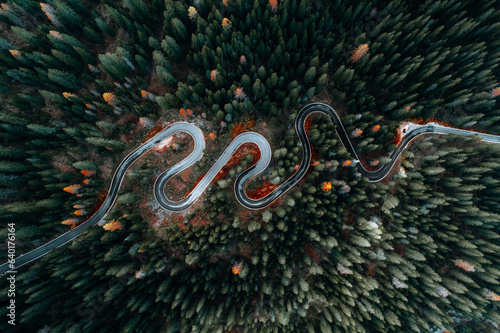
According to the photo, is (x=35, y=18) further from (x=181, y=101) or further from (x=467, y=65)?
(x=467, y=65)

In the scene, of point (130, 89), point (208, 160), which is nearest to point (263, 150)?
point (208, 160)

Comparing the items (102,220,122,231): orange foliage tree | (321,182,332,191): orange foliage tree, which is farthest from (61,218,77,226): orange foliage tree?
(321,182,332,191): orange foliage tree

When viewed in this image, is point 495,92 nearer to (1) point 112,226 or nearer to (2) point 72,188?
(1) point 112,226

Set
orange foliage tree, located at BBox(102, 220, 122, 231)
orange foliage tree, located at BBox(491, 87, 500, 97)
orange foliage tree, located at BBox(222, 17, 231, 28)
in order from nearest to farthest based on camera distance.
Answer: orange foliage tree, located at BBox(102, 220, 122, 231), orange foliage tree, located at BBox(222, 17, 231, 28), orange foliage tree, located at BBox(491, 87, 500, 97)

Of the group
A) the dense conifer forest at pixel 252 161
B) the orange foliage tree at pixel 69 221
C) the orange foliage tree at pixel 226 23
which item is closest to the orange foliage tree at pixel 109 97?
the dense conifer forest at pixel 252 161

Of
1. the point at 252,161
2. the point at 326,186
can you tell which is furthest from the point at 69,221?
the point at 326,186

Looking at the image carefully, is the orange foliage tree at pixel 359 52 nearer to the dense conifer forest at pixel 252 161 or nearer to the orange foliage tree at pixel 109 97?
the dense conifer forest at pixel 252 161

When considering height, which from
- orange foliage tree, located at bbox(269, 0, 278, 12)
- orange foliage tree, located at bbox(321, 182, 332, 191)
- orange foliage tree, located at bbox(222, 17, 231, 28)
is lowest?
orange foliage tree, located at bbox(321, 182, 332, 191)

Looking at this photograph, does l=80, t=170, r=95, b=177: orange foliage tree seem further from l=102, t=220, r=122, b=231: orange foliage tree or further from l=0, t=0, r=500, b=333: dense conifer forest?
l=102, t=220, r=122, b=231: orange foliage tree

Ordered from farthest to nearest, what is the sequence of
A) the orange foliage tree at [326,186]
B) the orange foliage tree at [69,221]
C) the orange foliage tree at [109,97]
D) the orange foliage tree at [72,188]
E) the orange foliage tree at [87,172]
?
the orange foliage tree at [87,172]
the orange foliage tree at [109,97]
the orange foliage tree at [326,186]
the orange foliage tree at [69,221]
the orange foliage tree at [72,188]

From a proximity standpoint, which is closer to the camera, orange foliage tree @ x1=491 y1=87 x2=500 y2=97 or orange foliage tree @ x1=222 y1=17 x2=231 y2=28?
orange foliage tree @ x1=222 y1=17 x2=231 y2=28
